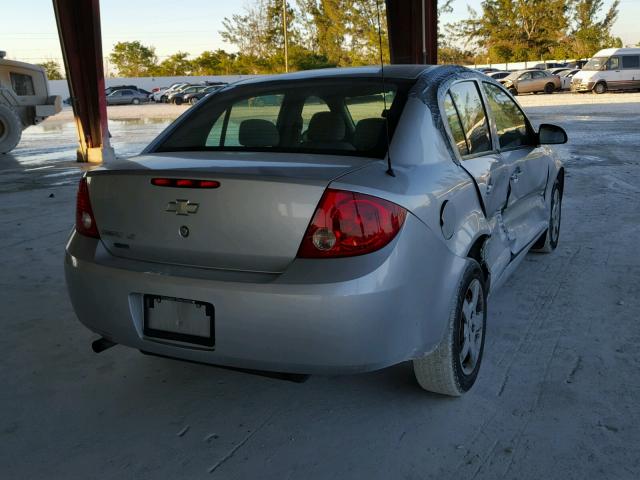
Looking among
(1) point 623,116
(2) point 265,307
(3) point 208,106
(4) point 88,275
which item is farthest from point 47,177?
(1) point 623,116

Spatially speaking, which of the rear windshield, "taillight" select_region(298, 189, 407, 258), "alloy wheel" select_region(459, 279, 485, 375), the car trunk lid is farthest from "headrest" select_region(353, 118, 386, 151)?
"alloy wheel" select_region(459, 279, 485, 375)

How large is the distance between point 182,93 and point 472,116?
42.3 m

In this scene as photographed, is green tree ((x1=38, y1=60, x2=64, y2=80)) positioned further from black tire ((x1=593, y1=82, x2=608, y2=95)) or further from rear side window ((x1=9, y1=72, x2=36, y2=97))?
rear side window ((x1=9, y1=72, x2=36, y2=97))

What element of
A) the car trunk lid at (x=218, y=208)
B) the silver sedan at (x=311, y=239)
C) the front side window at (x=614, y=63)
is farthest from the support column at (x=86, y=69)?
the front side window at (x=614, y=63)

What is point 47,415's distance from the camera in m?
2.90

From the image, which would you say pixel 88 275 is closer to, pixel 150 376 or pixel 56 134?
pixel 150 376

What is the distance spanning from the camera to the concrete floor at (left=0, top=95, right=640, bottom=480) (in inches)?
97.3

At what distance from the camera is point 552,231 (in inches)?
204

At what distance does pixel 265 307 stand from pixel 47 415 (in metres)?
1.28

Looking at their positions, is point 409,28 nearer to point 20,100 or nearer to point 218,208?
point 20,100

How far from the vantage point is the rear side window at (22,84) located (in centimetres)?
1507

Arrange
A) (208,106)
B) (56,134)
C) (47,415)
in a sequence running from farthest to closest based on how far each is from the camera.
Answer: (56,134)
(208,106)
(47,415)

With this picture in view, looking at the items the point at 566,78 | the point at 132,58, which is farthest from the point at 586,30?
the point at 132,58

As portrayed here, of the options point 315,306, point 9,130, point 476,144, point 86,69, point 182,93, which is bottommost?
point 182,93
